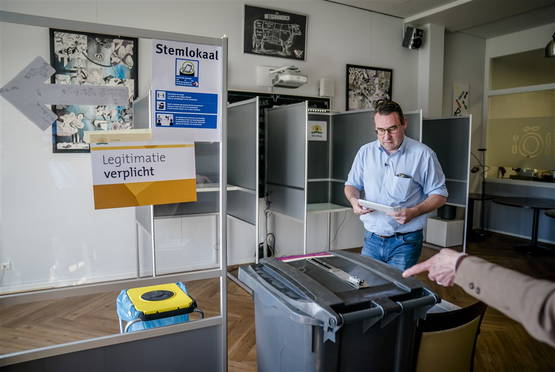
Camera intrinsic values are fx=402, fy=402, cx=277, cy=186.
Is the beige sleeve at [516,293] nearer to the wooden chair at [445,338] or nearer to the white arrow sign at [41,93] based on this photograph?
the wooden chair at [445,338]

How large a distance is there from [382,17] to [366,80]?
92 centimetres

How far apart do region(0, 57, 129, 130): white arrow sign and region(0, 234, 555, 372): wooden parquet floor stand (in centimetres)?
88

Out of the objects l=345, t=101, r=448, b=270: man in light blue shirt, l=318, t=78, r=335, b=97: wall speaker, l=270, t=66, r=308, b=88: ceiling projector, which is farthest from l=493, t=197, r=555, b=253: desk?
l=345, t=101, r=448, b=270: man in light blue shirt

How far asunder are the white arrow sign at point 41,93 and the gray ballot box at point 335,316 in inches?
32.8

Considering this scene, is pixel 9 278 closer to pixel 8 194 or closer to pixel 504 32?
pixel 8 194

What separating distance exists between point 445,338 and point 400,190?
946 mm

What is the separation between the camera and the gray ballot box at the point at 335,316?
1.16 metres

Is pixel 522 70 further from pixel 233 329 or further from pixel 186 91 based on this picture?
pixel 186 91

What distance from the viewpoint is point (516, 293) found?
2.71 ft

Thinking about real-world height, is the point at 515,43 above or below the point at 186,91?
above

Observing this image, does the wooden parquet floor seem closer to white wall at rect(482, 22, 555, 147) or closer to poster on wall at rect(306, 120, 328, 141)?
poster on wall at rect(306, 120, 328, 141)

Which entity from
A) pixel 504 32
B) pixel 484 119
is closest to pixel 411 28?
pixel 504 32

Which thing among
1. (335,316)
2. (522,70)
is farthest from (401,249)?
(522,70)

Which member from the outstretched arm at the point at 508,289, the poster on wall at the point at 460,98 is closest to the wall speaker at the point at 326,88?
the poster on wall at the point at 460,98
